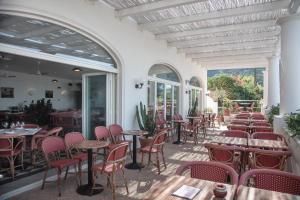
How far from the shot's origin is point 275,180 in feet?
7.68

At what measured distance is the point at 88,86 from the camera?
6898mm

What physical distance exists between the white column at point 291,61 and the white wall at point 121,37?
151 inches

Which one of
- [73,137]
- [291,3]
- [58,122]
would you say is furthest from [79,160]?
[58,122]

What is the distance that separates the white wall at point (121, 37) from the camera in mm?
4227

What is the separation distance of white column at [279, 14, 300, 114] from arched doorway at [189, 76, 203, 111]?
7404 mm

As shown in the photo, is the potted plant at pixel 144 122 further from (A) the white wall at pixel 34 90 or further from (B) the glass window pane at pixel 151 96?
(A) the white wall at pixel 34 90

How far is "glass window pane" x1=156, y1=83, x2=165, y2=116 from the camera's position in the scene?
9141 mm

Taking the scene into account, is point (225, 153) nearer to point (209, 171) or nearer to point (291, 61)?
→ point (209, 171)

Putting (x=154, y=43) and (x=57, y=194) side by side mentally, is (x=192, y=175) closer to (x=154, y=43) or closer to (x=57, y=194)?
(x=57, y=194)

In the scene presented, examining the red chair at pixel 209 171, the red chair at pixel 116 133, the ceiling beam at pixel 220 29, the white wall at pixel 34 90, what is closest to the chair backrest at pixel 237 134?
the red chair at pixel 116 133

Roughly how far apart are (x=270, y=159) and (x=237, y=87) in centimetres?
1819

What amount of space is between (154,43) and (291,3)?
14.4 ft

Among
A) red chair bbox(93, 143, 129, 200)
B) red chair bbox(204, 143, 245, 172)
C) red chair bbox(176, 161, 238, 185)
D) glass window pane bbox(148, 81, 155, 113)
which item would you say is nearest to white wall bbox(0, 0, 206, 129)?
glass window pane bbox(148, 81, 155, 113)

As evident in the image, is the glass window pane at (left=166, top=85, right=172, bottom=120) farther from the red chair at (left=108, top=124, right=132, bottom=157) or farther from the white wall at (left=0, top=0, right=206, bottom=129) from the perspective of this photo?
the red chair at (left=108, top=124, right=132, bottom=157)
